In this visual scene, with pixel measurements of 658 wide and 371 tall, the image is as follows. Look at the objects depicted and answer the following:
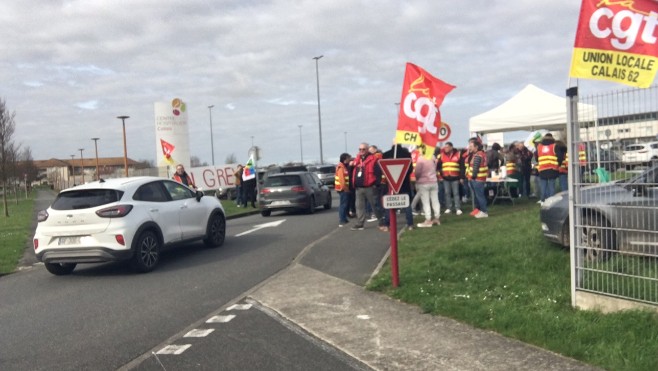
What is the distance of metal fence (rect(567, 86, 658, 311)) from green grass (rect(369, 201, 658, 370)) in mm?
274

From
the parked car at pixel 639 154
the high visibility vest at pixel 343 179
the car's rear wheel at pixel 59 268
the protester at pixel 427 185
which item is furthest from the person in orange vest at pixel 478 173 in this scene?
the car's rear wheel at pixel 59 268

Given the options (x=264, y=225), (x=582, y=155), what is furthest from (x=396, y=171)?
(x=264, y=225)

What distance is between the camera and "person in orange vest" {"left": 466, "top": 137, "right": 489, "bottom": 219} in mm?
14094

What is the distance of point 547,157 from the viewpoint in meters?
14.3

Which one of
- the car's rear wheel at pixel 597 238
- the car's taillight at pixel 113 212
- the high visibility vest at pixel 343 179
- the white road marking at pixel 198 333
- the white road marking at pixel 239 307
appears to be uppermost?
the high visibility vest at pixel 343 179

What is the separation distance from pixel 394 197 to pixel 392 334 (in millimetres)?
2341

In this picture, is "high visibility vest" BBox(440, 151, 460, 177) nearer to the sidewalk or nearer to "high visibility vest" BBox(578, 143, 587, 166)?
the sidewalk

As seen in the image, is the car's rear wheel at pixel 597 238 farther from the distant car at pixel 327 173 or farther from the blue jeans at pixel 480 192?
the distant car at pixel 327 173

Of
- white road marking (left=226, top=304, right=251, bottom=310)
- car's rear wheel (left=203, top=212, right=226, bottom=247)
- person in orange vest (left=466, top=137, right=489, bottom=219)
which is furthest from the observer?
person in orange vest (left=466, top=137, right=489, bottom=219)

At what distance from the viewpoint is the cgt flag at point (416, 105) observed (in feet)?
36.6

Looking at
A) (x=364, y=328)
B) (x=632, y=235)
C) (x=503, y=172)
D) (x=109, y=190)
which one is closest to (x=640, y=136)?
(x=632, y=235)

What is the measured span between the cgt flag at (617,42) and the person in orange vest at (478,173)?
8.28 metres

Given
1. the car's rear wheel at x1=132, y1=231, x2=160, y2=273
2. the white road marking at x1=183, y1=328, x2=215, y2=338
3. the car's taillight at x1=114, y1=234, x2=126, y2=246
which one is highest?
the car's taillight at x1=114, y1=234, x2=126, y2=246

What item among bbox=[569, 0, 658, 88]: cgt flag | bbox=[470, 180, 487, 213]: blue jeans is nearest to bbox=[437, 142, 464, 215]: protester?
bbox=[470, 180, 487, 213]: blue jeans
